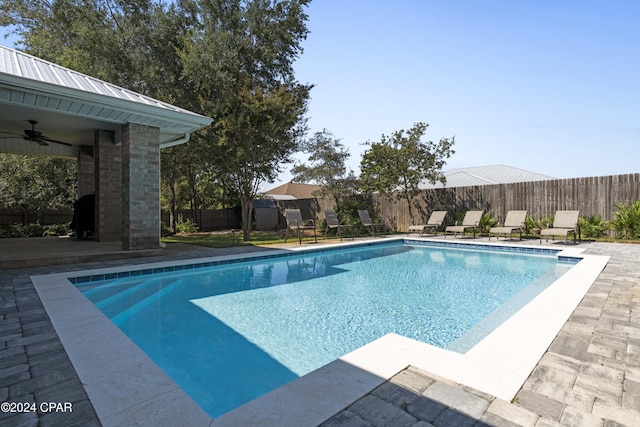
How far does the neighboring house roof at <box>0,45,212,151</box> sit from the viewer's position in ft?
18.0

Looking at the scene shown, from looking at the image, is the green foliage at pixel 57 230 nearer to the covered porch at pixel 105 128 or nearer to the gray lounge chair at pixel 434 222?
the covered porch at pixel 105 128

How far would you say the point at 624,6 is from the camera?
23.6 feet

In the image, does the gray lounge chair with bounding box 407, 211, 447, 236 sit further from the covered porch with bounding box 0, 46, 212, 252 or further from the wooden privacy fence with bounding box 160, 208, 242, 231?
the wooden privacy fence with bounding box 160, 208, 242, 231

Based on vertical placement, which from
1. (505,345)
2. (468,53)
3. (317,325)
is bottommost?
(317,325)

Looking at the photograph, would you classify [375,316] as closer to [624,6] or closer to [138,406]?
[138,406]

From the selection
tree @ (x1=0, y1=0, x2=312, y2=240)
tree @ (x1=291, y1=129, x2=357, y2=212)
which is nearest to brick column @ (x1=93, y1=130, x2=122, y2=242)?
tree @ (x1=0, y1=0, x2=312, y2=240)

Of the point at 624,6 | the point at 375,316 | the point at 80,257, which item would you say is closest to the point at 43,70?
the point at 80,257

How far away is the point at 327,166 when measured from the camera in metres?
15.4

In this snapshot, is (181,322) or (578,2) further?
(578,2)

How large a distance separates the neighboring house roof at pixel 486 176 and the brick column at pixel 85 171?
1632 centimetres

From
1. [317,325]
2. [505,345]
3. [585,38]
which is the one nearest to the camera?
[505,345]

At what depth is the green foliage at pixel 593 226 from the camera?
34.1 feet

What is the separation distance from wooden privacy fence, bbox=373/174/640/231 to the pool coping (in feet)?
32.3

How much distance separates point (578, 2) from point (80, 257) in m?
12.1
